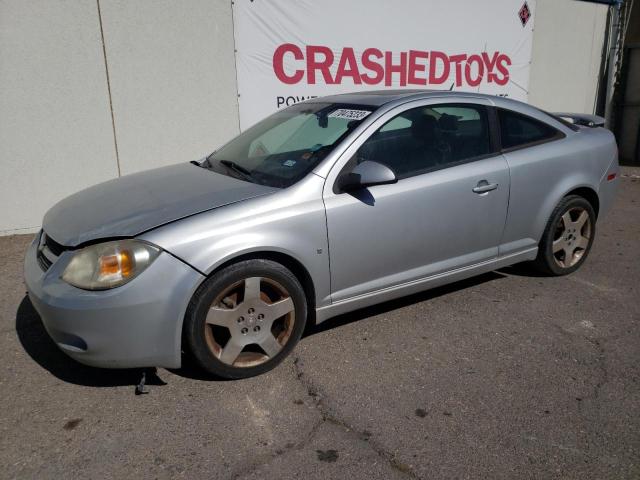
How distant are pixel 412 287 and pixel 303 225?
0.96 m

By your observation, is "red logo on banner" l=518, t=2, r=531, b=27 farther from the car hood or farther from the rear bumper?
the car hood

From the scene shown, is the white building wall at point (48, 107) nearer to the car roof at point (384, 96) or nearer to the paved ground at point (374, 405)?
the paved ground at point (374, 405)

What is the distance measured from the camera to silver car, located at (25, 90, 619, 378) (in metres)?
2.72

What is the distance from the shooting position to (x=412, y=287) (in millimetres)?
3596

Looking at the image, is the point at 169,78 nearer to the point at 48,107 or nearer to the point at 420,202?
the point at 48,107

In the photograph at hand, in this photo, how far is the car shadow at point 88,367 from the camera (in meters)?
3.08

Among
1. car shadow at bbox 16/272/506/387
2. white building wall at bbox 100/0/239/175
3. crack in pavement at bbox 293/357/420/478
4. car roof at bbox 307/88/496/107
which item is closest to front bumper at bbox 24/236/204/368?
car shadow at bbox 16/272/506/387

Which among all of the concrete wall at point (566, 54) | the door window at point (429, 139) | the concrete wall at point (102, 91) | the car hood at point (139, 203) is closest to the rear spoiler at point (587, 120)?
the door window at point (429, 139)

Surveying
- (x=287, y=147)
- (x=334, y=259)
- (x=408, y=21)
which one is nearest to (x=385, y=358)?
(x=334, y=259)

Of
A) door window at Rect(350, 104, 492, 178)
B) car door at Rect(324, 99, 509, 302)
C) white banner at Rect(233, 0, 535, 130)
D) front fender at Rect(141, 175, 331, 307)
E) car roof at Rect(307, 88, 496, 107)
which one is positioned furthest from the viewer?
white banner at Rect(233, 0, 535, 130)

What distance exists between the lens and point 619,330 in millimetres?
3617

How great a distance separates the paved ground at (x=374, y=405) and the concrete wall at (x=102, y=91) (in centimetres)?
253

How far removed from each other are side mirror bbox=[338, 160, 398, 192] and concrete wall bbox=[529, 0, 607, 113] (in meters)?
7.78

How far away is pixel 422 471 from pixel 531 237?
2.40 meters
